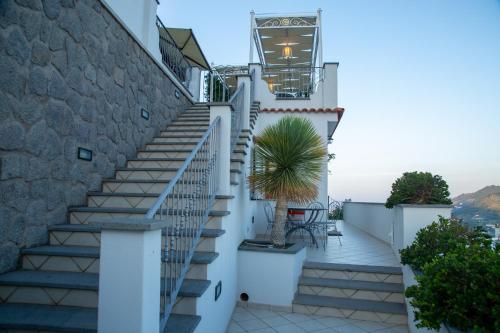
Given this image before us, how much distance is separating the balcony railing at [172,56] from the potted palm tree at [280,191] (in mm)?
4007

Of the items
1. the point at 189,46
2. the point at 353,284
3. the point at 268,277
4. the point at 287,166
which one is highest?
the point at 189,46

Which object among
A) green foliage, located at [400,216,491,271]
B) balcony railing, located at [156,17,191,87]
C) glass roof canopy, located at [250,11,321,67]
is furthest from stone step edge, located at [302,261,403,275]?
glass roof canopy, located at [250,11,321,67]

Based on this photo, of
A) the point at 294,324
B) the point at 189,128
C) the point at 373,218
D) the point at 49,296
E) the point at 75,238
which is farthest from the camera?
the point at 373,218

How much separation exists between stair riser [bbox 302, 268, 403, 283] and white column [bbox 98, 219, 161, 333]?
→ 3299 millimetres

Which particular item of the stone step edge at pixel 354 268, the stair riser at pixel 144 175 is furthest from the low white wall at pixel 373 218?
the stair riser at pixel 144 175

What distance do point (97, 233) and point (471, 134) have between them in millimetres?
8036

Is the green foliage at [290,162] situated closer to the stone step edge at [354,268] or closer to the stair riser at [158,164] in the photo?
the stair riser at [158,164]

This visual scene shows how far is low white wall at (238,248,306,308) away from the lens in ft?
12.5

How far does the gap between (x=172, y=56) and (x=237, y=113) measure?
4386 millimetres

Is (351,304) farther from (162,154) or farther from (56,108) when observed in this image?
(56,108)

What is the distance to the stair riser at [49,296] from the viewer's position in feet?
7.55

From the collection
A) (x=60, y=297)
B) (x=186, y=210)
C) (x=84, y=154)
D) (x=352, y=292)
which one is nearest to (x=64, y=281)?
(x=60, y=297)

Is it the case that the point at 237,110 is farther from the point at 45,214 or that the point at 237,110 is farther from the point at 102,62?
the point at 45,214

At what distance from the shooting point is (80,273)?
2.61 metres
